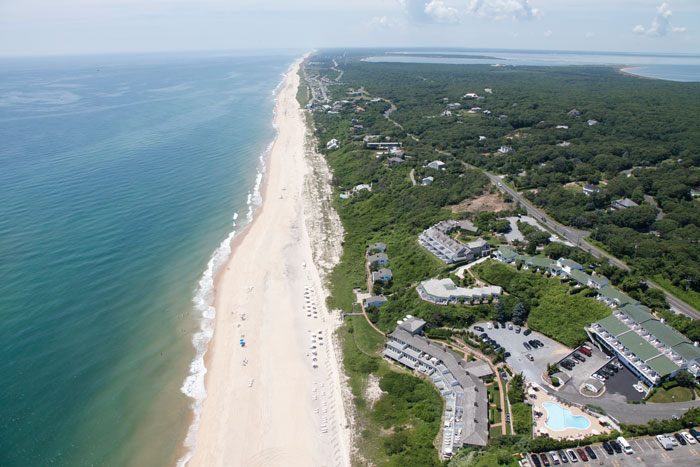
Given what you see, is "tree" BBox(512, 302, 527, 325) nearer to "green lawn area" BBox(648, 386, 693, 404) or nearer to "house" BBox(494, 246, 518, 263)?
"house" BBox(494, 246, 518, 263)

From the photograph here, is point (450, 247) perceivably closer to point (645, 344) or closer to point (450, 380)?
point (450, 380)

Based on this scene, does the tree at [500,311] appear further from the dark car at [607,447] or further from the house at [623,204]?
the house at [623,204]

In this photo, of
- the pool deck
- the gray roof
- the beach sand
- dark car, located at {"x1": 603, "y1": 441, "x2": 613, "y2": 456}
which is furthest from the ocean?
dark car, located at {"x1": 603, "y1": 441, "x2": 613, "y2": 456}

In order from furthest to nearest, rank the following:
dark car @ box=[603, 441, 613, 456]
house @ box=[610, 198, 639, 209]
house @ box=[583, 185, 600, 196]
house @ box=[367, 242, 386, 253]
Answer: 1. house @ box=[583, 185, 600, 196]
2. house @ box=[610, 198, 639, 209]
3. house @ box=[367, 242, 386, 253]
4. dark car @ box=[603, 441, 613, 456]

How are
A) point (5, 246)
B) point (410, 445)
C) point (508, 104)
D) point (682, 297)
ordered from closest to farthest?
point (410, 445) → point (682, 297) → point (5, 246) → point (508, 104)

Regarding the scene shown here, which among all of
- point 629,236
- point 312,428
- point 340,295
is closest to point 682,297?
point 629,236

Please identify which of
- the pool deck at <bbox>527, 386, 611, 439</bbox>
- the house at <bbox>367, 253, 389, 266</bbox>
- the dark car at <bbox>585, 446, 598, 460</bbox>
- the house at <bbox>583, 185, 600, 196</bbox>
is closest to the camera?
the dark car at <bbox>585, 446, 598, 460</bbox>

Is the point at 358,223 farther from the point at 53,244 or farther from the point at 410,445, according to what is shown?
the point at 53,244
